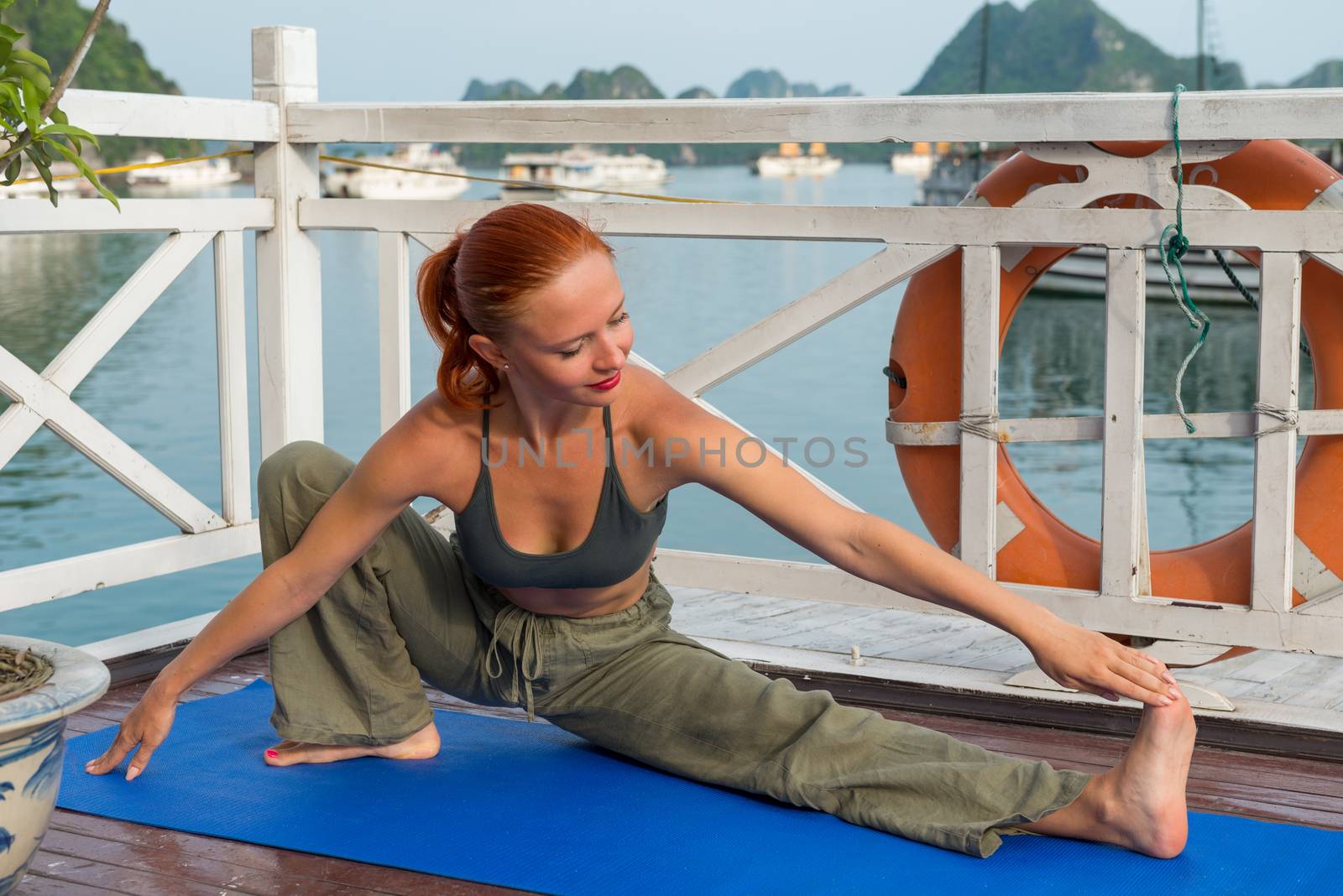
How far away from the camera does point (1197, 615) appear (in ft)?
7.58

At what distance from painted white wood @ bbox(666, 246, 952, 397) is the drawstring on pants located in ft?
2.21

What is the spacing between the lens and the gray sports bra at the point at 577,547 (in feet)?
5.82

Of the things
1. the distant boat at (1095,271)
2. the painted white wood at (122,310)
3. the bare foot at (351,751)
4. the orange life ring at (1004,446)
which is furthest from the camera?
the distant boat at (1095,271)

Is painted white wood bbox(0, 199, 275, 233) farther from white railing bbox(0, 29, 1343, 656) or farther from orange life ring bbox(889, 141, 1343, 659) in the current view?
orange life ring bbox(889, 141, 1343, 659)

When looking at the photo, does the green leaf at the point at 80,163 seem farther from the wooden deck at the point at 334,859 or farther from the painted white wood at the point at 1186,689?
the painted white wood at the point at 1186,689

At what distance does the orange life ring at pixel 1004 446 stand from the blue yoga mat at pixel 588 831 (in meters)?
0.66

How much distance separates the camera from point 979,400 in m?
2.40

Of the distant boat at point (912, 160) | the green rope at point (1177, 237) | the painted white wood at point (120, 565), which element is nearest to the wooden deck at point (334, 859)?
the painted white wood at point (120, 565)

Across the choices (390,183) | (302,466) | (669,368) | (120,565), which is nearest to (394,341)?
(120,565)

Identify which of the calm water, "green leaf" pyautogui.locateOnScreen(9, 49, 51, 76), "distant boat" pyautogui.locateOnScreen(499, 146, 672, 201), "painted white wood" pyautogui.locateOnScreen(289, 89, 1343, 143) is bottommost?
the calm water

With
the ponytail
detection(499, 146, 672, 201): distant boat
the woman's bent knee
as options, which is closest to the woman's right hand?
the woman's bent knee

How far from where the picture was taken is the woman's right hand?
1811 mm

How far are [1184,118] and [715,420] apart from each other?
0.97 meters

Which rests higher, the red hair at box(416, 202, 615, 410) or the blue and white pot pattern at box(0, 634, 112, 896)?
the red hair at box(416, 202, 615, 410)
